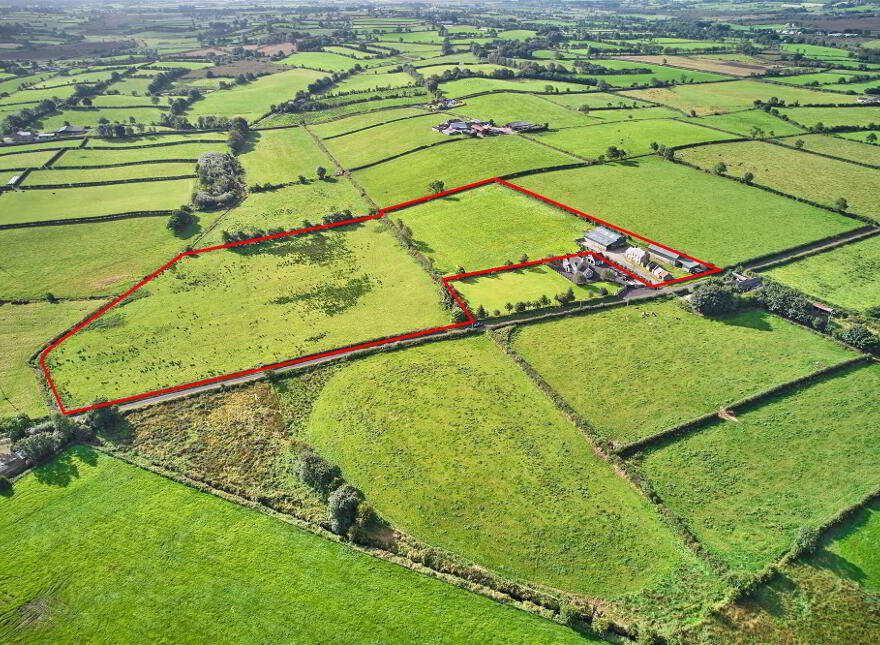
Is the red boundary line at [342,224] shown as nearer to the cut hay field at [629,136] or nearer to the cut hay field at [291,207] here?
the cut hay field at [291,207]

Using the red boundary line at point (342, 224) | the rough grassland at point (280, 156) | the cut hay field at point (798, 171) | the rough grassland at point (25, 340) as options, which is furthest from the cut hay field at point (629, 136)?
the rough grassland at point (25, 340)

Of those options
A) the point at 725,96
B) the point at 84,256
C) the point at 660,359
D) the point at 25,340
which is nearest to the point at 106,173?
the point at 84,256

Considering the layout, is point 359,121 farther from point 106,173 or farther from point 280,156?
point 106,173

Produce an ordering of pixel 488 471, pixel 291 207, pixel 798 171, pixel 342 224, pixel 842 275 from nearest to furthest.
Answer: pixel 488 471 < pixel 842 275 < pixel 342 224 < pixel 291 207 < pixel 798 171

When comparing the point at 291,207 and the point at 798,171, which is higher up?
the point at 798,171

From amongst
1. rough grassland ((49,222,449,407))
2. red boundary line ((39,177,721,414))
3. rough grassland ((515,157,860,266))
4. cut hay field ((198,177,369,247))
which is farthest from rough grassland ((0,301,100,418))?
rough grassland ((515,157,860,266))

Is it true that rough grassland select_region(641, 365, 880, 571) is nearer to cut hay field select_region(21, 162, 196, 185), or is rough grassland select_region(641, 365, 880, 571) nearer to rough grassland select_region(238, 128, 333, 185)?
rough grassland select_region(238, 128, 333, 185)
